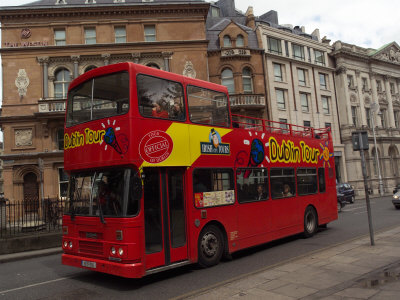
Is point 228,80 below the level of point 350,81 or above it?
below

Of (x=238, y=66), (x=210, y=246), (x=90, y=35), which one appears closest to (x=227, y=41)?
(x=238, y=66)

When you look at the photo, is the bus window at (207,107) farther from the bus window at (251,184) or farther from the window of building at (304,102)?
the window of building at (304,102)

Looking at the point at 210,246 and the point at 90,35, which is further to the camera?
the point at 90,35

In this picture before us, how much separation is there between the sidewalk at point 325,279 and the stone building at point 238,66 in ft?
70.0

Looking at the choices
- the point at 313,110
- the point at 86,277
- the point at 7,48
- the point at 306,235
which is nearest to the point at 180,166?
the point at 86,277

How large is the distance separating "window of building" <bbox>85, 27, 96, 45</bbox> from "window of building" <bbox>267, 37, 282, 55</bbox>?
1651 cm

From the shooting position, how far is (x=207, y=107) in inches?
337

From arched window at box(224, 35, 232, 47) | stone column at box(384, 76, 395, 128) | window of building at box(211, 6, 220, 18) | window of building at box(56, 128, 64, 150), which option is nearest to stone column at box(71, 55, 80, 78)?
window of building at box(56, 128, 64, 150)

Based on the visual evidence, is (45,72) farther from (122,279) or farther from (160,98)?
(122,279)

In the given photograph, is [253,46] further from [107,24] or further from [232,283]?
[232,283]

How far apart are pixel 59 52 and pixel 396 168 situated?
41.0m

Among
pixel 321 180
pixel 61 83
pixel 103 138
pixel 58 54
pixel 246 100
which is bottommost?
pixel 321 180

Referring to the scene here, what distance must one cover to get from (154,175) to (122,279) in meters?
2.46

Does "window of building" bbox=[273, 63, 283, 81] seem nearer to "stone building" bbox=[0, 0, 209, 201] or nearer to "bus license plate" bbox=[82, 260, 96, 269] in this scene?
"stone building" bbox=[0, 0, 209, 201]
